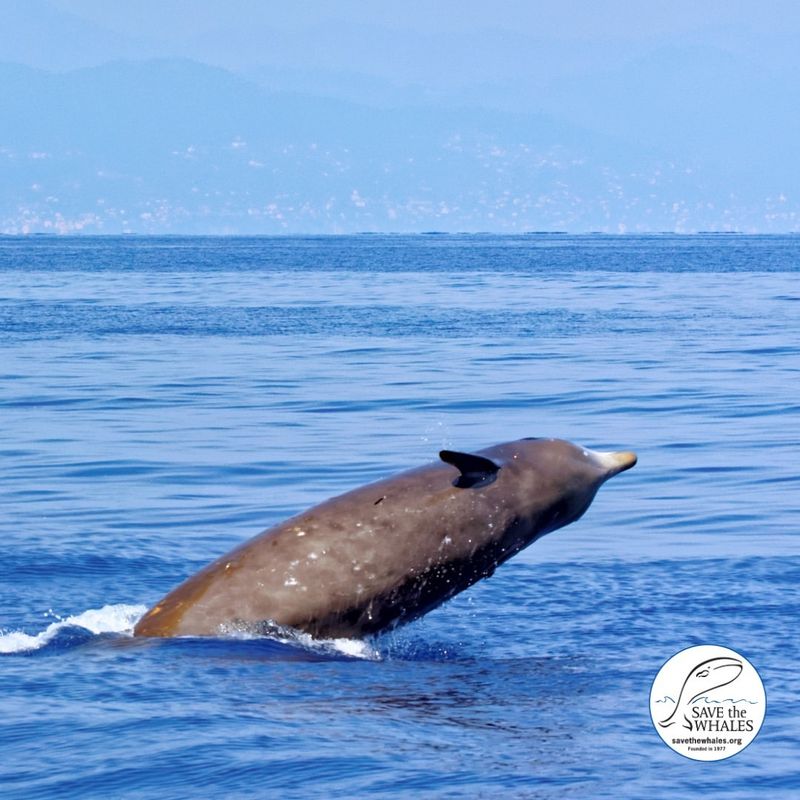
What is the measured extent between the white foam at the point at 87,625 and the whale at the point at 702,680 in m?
3.96

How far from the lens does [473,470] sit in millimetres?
11906

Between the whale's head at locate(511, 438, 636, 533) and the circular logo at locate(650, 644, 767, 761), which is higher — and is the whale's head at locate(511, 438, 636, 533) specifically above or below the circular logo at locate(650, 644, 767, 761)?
above

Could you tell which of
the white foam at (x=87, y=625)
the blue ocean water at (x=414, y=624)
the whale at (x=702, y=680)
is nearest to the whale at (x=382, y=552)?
the blue ocean water at (x=414, y=624)

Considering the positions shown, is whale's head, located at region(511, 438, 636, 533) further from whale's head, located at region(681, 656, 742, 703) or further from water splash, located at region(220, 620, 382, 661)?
whale's head, located at region(681, 656, 742, 703)

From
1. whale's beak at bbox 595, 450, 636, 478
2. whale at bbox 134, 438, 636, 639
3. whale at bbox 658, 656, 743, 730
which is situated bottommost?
whale at bbox 658, 656, 743, 730

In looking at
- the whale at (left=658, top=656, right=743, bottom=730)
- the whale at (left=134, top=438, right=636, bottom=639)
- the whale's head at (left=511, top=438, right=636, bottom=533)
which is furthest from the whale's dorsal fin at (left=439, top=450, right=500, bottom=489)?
the whale at (left=658, top=656, right=743, bottom=730)

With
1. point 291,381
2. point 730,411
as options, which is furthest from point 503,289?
point 730,411

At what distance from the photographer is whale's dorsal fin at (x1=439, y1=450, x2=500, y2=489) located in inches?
452

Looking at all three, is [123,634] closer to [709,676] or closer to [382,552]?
[382,552]

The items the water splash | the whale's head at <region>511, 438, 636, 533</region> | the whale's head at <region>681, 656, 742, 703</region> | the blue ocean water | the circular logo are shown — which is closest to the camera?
the blue ocean water

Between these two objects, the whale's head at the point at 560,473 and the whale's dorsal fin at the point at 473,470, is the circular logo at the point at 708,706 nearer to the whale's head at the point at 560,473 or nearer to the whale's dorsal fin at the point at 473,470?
the whale's dorsal fin at the point at 473,470

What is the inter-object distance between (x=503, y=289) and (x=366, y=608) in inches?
2692

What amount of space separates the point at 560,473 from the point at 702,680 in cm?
299

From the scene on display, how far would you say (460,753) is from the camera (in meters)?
8.99
